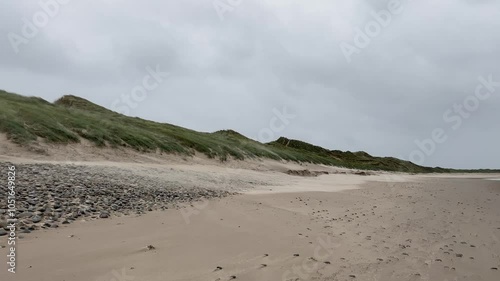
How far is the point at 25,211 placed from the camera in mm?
7711

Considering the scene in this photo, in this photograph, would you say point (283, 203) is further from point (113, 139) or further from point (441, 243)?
point (113, 139)

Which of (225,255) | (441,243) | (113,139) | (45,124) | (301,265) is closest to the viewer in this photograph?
(301,265)

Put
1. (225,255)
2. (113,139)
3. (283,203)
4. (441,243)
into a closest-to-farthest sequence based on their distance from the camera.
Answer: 1. (225,255)
2. (441,243)
3. (283,203)
4. (113,139)

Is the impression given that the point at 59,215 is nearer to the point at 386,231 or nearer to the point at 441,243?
the point at 386,231

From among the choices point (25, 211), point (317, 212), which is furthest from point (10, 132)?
point (317, 212)

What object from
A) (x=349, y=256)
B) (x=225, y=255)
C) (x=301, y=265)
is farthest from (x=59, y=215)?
(x=349, y=256)

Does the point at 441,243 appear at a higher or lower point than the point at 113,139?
lower

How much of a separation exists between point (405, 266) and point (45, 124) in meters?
30.9

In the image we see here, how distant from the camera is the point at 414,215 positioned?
11.5 m

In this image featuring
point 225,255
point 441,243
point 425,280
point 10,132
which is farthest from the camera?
point 10,132

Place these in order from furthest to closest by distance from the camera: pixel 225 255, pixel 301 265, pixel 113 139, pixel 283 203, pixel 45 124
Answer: pixel 113 139 < pixel 45 124 < pixel 283 203 < pixel 225 255 < pixel 301 265

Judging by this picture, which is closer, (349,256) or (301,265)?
(301,265)

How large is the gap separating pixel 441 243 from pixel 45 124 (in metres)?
30.9

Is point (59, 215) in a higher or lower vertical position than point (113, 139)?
lower
